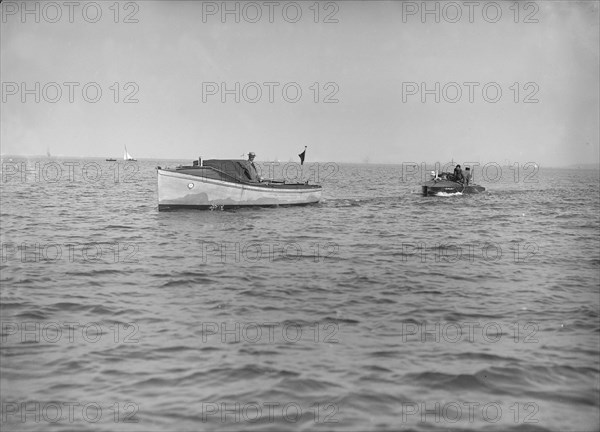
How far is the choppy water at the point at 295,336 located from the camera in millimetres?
5805

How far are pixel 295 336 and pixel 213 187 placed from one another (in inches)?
830

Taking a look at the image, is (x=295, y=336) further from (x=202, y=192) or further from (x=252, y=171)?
(x=252, y=171)

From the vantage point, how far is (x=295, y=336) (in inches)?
323

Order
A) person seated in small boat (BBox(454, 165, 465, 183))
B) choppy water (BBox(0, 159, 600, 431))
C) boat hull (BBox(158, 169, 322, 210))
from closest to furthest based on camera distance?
1. choppy water (BBox(0, 159, 600, 431))
2. boat hull (BBox(158, 169, 322, 210))
3. person seated in small boat (BBox(454, 165, 465, 183))

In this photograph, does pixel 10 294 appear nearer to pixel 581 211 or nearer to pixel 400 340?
pixel 400 340

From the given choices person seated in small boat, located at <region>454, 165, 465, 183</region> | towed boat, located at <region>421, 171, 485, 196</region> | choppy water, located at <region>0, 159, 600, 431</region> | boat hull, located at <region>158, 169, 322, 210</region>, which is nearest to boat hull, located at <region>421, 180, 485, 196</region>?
towed boat, located at <region>421, 171, 485, 196</region>

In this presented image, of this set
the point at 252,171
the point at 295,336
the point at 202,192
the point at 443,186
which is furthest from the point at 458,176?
the point at 295,336

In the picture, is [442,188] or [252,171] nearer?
[252,171]

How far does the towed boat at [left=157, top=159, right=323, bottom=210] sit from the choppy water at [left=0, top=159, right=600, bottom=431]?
10.2 meters

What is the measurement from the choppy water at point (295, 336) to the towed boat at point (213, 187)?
10248 millimetres

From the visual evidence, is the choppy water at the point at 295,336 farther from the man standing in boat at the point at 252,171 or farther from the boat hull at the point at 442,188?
the boat hull at the point at 442,188

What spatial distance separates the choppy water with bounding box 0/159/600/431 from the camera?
229 inches

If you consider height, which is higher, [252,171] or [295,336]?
[252,171]

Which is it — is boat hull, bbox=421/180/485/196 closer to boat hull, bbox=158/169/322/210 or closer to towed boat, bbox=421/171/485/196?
towed boat, bbox=421/171/485/196
